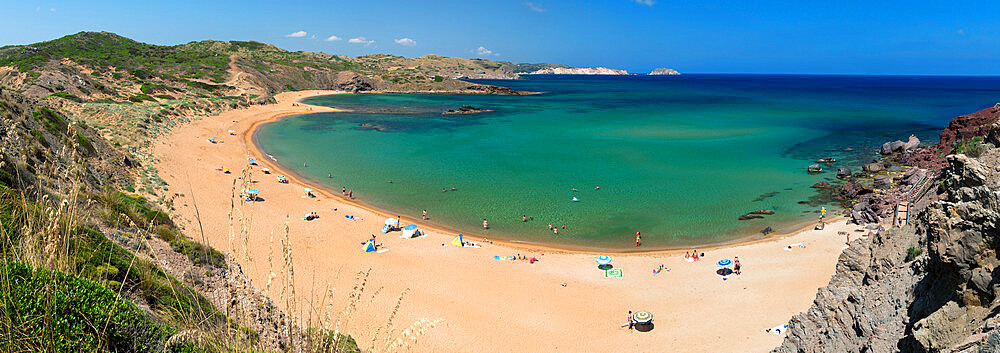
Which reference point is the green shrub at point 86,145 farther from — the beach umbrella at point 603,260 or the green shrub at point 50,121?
the beach umbrella at point 603,260

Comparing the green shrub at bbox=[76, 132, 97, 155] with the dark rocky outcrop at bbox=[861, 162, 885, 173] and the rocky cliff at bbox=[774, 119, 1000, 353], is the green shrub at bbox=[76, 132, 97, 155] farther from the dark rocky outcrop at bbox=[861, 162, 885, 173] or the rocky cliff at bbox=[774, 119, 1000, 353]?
the dark rocky outcrop at bbox=[861, 162, 885, 173]

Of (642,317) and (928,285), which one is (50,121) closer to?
(642,317)

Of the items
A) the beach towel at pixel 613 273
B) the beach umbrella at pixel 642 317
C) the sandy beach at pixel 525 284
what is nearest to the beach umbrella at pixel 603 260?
the beach towel at pixel 613 273

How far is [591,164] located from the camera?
4338 centimetres

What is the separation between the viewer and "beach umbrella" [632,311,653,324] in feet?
53.5

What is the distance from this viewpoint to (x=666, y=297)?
18766 millimetres

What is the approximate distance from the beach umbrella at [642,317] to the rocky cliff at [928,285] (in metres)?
6.18

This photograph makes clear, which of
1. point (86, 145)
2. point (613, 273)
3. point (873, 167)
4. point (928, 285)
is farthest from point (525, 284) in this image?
point (873, 167)

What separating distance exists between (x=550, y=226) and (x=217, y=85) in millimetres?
79319

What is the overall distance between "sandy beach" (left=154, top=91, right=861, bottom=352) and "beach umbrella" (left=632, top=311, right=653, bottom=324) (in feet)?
1.44

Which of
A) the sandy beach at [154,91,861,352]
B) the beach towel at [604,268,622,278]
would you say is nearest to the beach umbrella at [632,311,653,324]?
the sandy beach at [154,91,861,352]

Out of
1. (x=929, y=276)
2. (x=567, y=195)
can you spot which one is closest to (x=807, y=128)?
(x=567, y=195)

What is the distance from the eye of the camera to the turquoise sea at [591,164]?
28.2 meters

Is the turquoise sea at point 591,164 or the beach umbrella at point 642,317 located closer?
the beach umbrella at point 642,317
